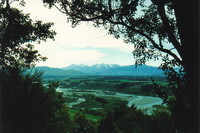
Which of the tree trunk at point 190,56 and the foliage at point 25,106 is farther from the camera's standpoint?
the foliage at point 25,106

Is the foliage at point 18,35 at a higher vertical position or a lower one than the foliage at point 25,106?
higher

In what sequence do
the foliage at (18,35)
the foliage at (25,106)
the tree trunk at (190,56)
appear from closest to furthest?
1. the tree trunk at (190,56)
2. the foliage at (25,106)
3. the foliage at (18,35)

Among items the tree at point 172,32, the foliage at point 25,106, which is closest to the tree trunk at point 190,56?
A: the tree at point 172,32

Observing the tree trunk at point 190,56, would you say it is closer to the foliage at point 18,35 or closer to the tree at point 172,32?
the tree at point 172,32

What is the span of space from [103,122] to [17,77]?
29633 millimetres

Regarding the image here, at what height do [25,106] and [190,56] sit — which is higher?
[190,56]

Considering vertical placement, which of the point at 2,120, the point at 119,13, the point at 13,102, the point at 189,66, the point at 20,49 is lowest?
the point at 2,120

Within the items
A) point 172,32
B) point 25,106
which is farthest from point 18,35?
point 172,32

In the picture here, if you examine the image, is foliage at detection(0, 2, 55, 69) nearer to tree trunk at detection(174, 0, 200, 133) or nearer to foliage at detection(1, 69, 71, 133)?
foliage at detection(1, 69, 71, 133)

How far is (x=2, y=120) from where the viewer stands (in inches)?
209

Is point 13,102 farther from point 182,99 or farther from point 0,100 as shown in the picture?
point 182,99

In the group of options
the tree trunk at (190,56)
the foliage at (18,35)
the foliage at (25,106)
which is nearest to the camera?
the tree trunk at (190,56)

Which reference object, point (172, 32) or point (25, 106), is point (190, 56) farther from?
point (25, 106)

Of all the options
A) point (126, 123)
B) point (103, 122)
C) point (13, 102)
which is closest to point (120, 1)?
point (13, 102)
